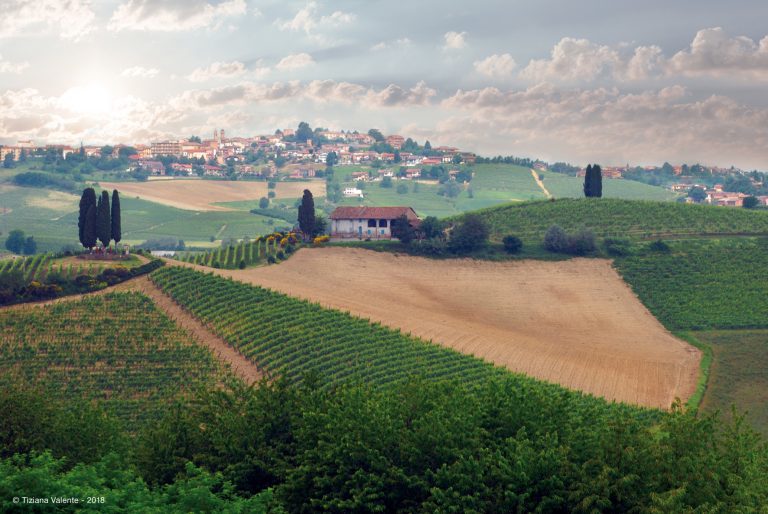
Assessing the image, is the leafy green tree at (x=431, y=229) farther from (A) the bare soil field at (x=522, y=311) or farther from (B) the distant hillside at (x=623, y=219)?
(B) the distant hillside at (x=623, y=219)

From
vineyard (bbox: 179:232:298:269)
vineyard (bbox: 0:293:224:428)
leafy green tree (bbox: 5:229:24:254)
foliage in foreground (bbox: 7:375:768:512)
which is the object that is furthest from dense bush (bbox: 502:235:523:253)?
leafy green tree (bbox: 5:229:24:254)

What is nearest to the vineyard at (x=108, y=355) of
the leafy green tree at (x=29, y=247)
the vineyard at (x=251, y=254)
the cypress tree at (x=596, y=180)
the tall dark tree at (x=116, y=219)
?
the tall dark tree at (x=116, y=219)

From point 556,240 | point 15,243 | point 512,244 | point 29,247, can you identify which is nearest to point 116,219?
point 512,244

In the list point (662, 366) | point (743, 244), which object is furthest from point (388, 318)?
point (743, 244)

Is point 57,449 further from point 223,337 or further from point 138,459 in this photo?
point 223,337

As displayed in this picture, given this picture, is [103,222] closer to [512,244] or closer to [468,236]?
[468,236]
